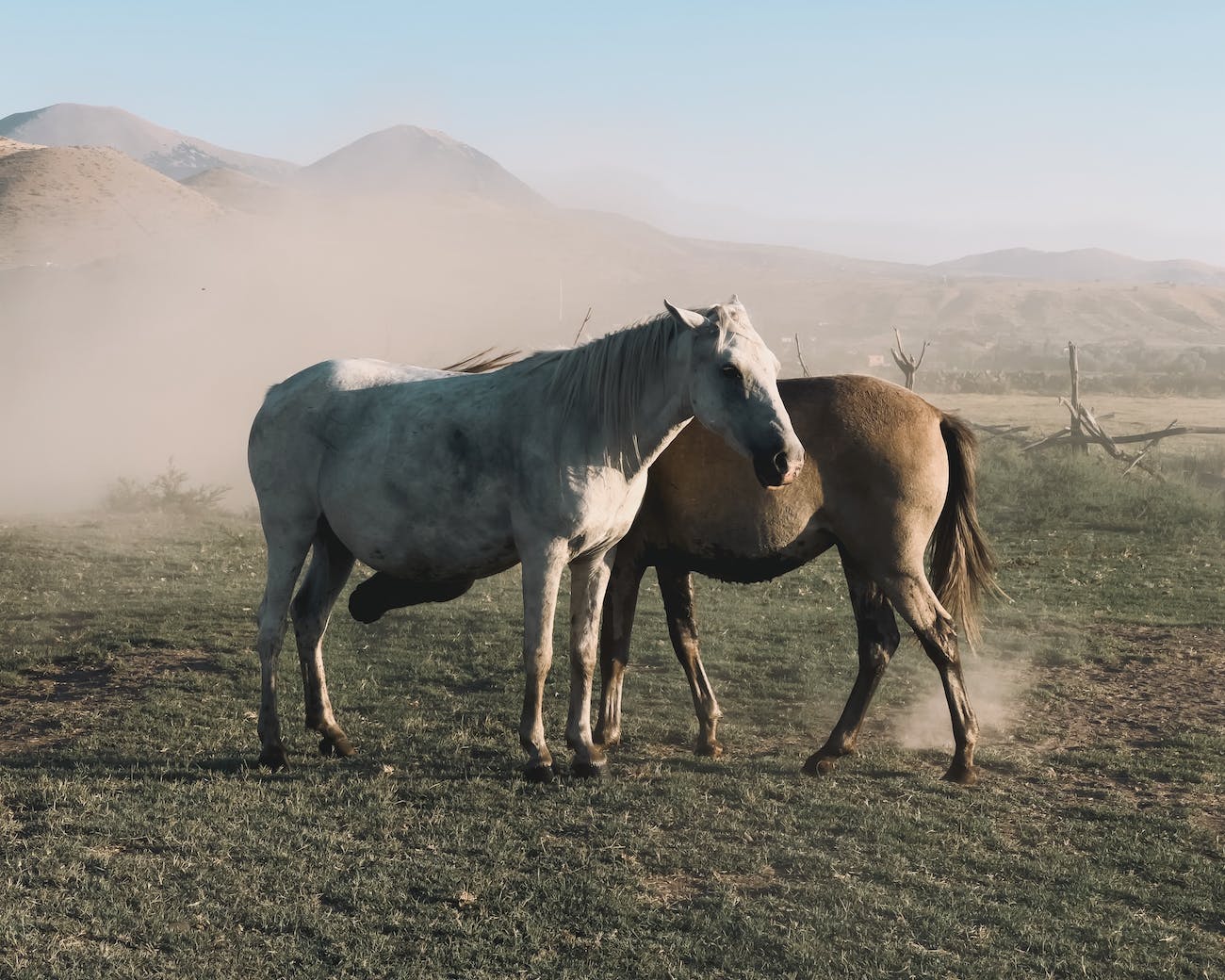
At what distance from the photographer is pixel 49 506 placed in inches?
806

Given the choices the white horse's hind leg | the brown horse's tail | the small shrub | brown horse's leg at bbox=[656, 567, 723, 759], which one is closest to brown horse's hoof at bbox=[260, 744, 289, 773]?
the white horse's hind leg

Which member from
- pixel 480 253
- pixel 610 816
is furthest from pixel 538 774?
pixel 480 253

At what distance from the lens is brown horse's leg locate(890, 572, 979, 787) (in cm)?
629

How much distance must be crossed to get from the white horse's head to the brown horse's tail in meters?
1.85

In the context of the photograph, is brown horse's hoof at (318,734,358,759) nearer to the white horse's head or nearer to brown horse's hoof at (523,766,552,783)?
brown horse's hoof at (523,766,552,783)

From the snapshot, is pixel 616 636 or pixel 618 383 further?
pixel 616 636

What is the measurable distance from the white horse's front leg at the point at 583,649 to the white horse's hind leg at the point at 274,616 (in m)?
1.67

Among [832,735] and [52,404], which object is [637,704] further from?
[52,404]

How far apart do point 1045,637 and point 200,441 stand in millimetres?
24856

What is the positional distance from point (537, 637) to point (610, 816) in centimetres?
102

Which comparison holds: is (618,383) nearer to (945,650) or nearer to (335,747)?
(945,650)

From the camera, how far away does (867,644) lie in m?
6.80

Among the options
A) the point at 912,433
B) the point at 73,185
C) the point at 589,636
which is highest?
the point at 73,185

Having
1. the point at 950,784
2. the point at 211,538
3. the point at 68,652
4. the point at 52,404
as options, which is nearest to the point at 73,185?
the point at 52,404
